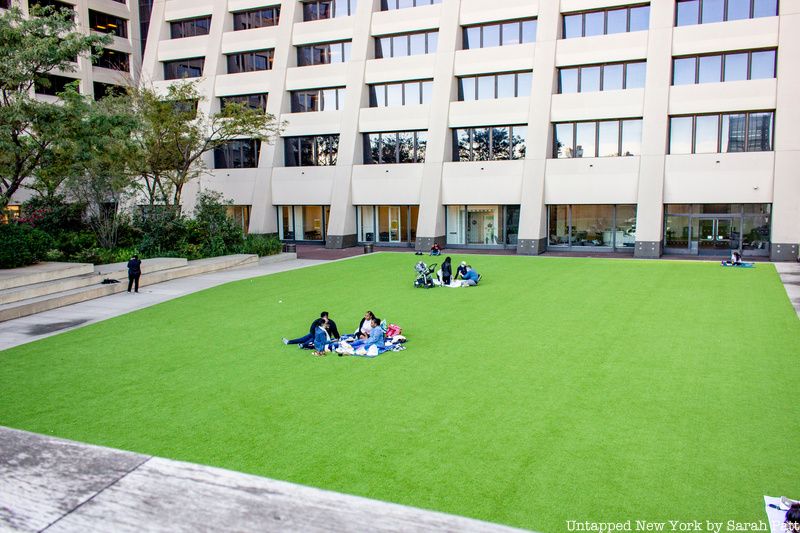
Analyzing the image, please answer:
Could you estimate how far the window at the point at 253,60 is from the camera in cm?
4650

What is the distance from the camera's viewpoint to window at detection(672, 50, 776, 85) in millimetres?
32969

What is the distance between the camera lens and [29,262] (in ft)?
79.4

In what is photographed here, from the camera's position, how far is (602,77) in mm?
36625

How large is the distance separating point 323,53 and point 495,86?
13.9 metres

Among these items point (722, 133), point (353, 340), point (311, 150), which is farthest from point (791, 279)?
point (311, 150)

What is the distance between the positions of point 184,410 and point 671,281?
808 inches

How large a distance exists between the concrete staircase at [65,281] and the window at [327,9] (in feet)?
81.1

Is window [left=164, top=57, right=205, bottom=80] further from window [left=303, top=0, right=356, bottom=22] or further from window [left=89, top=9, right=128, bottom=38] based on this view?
window [left=303, top=0, right=356, bottom=22]

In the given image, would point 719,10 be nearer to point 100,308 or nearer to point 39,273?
point 100,308

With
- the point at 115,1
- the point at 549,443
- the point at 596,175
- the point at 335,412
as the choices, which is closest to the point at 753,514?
the point at 549,443

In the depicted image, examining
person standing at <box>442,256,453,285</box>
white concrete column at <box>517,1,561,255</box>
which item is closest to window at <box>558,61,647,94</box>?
→ white concrete column at <box>517,1,561,255</box>

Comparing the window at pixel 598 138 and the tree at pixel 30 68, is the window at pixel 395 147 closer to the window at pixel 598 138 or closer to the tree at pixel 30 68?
the window at pixel 598 138

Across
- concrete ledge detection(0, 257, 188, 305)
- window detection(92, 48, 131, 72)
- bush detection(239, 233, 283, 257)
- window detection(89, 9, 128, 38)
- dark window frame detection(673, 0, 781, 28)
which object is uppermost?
window detection(89, 9, 128, 38)

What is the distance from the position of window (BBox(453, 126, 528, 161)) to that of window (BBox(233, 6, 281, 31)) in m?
18.2
